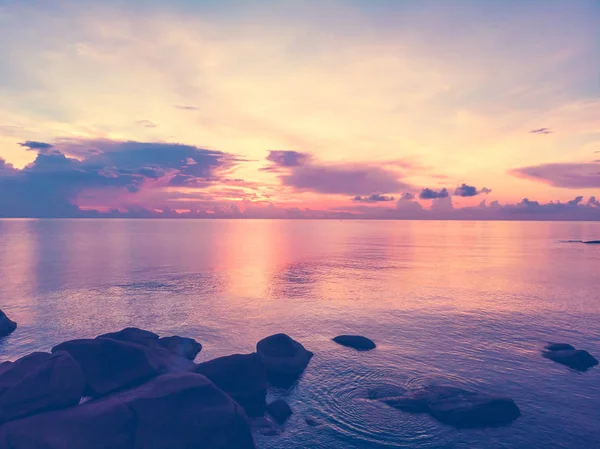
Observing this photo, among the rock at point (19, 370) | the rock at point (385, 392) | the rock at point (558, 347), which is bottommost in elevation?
the rock at point (385, 392)

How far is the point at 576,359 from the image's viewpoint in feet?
106

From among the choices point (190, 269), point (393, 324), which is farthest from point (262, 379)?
point (190, 269)

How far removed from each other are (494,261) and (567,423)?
96.1m

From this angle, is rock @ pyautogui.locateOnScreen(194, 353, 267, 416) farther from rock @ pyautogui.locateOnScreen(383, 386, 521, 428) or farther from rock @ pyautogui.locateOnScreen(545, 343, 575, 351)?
rock @ pyautogui.locateOnScreen(545, 343, 575, 351)

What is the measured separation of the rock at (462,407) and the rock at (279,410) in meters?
6.68

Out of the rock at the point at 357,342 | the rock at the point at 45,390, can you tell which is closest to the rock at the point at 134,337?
the rock at the point at 45,390

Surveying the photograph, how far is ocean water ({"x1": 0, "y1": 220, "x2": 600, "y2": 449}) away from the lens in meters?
23.2

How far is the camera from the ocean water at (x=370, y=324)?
2316 centimetres

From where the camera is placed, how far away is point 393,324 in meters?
44.9

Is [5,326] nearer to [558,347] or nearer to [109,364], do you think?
[109,364]

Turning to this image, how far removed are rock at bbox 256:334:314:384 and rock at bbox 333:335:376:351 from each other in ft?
15.9

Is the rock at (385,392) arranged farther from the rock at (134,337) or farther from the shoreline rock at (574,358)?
the rock at (134,337)

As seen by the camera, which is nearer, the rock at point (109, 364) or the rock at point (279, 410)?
the rock at point (109, 364)

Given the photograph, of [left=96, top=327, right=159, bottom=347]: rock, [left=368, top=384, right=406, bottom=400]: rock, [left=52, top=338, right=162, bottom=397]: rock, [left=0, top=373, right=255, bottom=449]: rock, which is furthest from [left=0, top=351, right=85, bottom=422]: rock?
[left=368, top=384, right=406, bottom=400]: rock
